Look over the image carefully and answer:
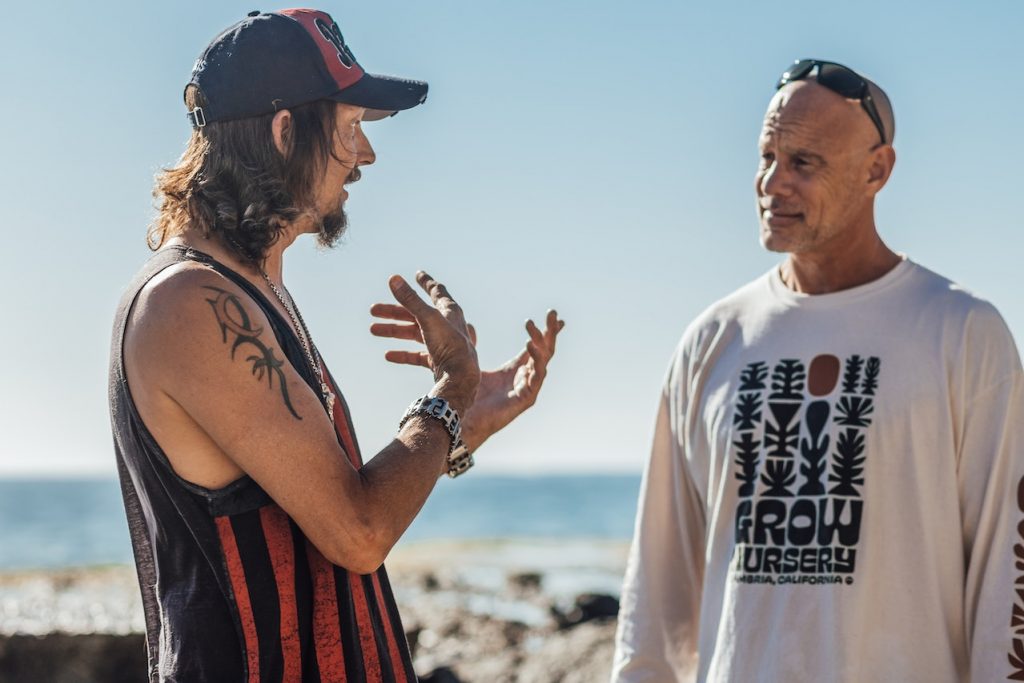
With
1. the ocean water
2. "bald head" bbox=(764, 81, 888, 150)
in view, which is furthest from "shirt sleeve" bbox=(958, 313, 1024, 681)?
the ocean water

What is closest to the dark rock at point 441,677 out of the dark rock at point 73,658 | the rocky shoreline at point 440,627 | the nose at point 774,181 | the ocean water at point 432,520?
the rocky shoreline at point 440,627

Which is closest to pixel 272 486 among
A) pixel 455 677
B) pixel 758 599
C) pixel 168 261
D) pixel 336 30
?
pixel 168 261

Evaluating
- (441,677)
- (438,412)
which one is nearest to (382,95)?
(438,412)

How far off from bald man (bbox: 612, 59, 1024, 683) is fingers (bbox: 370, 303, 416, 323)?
2.95 ft

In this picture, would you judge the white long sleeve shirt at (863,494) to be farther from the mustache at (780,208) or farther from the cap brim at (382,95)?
the cap brim at (382,95)

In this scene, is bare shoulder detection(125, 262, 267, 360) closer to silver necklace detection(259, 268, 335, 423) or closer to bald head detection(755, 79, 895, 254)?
silver necklace detection(259, 268, 335, 423)

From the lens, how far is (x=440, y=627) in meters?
10.2

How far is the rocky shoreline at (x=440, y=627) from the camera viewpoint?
17.9 feet

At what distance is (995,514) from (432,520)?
53749mm

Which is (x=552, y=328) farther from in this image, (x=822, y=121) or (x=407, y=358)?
(x=822, y=121)

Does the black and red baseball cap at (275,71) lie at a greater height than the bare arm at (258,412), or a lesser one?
greater

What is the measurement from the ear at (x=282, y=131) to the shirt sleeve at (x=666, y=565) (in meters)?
1.45

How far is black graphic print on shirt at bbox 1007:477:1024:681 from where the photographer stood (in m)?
3.23

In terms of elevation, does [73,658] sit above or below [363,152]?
below
